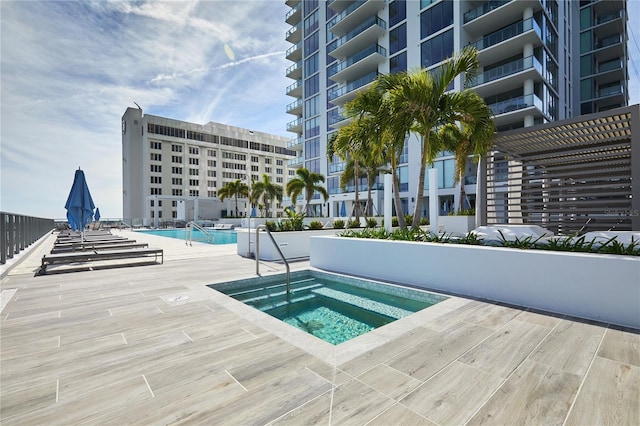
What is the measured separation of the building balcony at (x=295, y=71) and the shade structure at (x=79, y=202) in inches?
1379

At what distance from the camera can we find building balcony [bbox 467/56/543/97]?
66.3 ft

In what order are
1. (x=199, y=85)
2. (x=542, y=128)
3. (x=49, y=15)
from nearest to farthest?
(x=542, y=128), (x=49, y=15), (x=199, y=85)

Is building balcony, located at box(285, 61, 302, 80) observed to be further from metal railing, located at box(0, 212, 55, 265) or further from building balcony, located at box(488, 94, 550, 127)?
metal railing, located at box(0, 212, 55, 265)

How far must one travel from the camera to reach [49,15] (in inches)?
344

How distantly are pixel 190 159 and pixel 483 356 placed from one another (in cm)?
6526

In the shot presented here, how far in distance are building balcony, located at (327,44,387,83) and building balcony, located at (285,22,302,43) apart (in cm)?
923

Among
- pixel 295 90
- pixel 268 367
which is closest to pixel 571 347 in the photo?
pixel 268 367

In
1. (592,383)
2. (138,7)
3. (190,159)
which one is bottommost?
(592,383)

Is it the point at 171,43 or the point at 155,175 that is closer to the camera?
the point at 171,43

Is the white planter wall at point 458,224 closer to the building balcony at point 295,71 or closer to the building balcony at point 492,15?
the building balcony at point 492,15

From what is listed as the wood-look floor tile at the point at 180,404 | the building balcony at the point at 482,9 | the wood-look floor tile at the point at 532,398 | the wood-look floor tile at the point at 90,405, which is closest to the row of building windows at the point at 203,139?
the building balcony at the point at 482,9

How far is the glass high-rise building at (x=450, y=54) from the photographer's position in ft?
69.6

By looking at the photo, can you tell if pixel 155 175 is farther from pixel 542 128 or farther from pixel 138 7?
pixel 542 128

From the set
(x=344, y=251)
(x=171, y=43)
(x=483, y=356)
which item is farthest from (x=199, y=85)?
(x=483, y=356)
